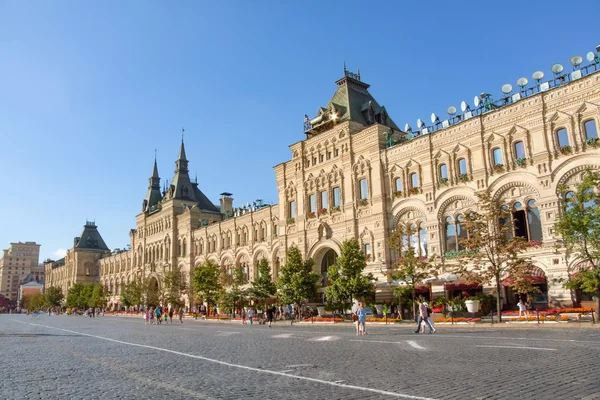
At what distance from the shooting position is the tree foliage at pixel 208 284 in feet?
194

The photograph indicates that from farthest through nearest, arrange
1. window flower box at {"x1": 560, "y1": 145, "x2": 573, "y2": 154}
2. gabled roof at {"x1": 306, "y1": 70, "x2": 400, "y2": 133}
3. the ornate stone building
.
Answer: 1. the ornate stone building
2. gabled roof at {"x1": 306, "y1": 70, "x2": 400, "y2": 133}
3. window flower box at {"x1": 560, "y1": 145, "x2": 573, "y2": 154}

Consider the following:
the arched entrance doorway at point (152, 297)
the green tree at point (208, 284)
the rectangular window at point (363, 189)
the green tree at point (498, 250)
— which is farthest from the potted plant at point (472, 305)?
the arched entrance doorway at point (152, 297)

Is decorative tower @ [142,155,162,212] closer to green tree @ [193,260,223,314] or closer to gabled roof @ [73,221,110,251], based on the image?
gabled roof @ [73,221,110,251]

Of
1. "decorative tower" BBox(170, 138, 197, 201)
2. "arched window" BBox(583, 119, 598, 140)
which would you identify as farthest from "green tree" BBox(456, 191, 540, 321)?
"decorative tower" BBox(170, 138, 197, 201)

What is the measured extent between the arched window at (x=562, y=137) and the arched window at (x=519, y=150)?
7.68ft

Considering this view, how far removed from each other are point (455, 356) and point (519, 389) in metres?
5.06

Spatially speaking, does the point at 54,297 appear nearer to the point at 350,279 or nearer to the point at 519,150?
the point at 350,279

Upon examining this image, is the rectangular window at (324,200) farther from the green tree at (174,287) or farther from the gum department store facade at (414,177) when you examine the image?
the green tree at (174,287)

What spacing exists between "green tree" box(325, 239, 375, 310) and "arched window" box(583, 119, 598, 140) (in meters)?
18.0

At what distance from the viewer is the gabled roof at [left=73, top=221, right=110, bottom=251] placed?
→ 128m

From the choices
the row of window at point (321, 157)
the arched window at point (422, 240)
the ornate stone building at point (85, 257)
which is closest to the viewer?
the arched window at point (422, 240)

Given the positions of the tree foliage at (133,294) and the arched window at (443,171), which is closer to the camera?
the arched window at (443,171)

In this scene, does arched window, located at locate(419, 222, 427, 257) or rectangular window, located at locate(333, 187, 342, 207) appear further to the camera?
rectangular window, located at locate(333, 187, 342, 207)

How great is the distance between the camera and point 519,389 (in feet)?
30.0
